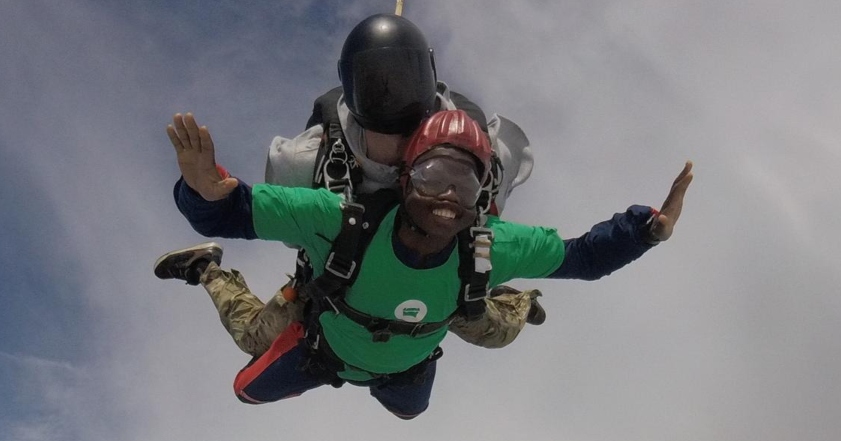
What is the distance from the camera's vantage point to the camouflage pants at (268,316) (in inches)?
216

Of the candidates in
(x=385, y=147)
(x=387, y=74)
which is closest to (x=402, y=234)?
(x=385, y=147)

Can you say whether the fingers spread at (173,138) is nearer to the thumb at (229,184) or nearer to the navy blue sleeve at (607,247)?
the thumb at (229,184)

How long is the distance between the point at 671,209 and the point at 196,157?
9.73ft

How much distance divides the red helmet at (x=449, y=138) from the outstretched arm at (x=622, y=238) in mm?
1079

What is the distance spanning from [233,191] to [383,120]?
94cm

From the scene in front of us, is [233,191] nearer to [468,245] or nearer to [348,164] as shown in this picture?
[348,164]

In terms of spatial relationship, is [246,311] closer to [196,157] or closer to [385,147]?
[385,147]

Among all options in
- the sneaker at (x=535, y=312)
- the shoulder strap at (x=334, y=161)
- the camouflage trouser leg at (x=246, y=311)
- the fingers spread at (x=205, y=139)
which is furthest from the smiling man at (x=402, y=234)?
the sneaker at (x=535, y=312)

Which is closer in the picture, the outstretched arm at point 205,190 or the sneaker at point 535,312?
the outstretched arm at point 205,190

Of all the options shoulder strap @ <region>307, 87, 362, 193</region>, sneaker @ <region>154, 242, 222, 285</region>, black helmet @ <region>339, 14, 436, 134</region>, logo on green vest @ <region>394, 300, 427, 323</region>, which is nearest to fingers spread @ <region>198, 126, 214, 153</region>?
shoulder strap @ <region>307, 87, 362, 193</region>

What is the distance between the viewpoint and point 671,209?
438 cm

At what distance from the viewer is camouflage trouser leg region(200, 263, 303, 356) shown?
214 inches

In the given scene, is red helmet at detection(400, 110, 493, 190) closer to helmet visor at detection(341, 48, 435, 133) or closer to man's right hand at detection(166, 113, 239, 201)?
helmet visor at detection(341, 48, 435, 133)

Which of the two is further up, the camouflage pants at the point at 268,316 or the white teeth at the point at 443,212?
the camouflage pants at the point at 268,316
